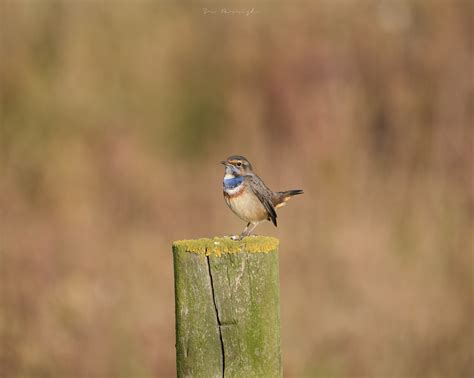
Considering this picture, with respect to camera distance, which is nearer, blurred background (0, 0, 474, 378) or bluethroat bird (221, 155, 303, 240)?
bluethroat bird (221, 155, 303, 240)

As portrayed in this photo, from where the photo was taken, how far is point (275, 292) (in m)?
2.94

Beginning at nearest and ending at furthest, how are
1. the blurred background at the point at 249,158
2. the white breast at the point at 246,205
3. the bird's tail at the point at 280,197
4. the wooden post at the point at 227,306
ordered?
the wooden post at the point at 227,306, the white breast at the point at 246,205, the bird's tail at the point at 280,197, the blurred background at the point at 249,158

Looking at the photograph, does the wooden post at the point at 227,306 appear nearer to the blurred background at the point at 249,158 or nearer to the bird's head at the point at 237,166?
the bird's head at the point at 237,166

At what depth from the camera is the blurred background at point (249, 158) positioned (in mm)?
6262

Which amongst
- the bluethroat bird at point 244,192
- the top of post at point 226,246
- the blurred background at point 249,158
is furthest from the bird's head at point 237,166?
the blurred background at point 249,158

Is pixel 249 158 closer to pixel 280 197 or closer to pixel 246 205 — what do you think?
pixel 280 197

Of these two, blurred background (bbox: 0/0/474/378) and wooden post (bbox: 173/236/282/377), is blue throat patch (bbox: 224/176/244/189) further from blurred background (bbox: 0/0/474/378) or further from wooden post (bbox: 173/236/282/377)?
blurred background (bbox: 0/0/474/378)

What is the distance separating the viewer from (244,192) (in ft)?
13.8

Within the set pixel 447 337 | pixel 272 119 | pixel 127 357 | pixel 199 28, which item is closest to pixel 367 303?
pixel 447 337

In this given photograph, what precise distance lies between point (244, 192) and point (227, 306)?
Result: 141 centimetres

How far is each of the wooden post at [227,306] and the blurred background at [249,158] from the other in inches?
127

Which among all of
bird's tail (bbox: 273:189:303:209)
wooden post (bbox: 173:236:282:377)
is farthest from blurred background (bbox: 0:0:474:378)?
wooden post (bbox: 173:236:282:377)

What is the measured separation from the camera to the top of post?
2.88m

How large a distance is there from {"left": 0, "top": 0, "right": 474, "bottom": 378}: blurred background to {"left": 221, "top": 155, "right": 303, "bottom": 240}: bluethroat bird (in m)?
2.18
